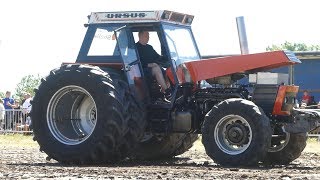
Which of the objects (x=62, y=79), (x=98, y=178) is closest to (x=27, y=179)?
(x=98, y=178)

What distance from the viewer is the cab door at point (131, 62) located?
531 inches

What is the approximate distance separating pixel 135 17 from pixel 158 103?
1.43 metres

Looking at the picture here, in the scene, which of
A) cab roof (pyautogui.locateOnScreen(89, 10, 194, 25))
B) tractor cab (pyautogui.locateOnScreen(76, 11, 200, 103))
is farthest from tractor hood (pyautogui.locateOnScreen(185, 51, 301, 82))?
cab roof (pyautogui.locateOnScreen(89, 10, 194, 25))

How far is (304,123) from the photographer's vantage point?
12609 millimetres

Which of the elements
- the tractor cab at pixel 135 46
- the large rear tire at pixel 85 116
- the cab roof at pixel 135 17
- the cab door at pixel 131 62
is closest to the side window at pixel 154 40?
the tractor cab at pixel 135 46

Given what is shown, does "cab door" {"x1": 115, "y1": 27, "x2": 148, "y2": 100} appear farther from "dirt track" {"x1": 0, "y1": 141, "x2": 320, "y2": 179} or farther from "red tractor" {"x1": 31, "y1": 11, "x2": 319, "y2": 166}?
"dirt track" {"x1": 0, "y1": 141, "x2": 320, "y2": 179}

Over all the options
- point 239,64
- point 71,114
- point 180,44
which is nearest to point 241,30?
point 239,64

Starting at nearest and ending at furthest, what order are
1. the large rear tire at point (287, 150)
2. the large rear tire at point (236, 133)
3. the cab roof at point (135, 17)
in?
the large rear tire at point (236, 133) → the large rear tire at point (287, 150) → the cab roof at point (135, 17)

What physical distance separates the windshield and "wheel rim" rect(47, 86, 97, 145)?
1.56 metres

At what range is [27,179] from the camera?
32.1 feet

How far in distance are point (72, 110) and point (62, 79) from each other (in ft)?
2.07

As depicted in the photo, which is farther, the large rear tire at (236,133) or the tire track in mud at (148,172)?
the large rear tire at (236,133)

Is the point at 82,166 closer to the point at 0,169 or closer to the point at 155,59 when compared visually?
the point at 0,169

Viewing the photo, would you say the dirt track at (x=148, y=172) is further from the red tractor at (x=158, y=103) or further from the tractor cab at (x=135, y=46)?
the tractor cab at (x=135, y=46)
